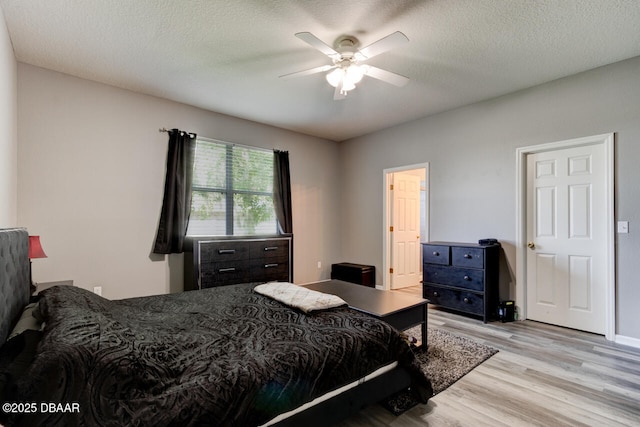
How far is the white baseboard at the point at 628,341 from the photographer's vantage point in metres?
2.80

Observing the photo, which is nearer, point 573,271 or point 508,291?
point 573,271

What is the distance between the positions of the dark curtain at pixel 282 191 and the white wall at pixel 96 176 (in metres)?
1.04

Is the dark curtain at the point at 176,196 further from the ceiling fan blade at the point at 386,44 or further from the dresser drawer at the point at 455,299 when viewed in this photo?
the dresser drawer at the point at 455,299

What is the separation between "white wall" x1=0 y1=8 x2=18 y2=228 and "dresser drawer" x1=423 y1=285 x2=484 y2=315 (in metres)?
4.42

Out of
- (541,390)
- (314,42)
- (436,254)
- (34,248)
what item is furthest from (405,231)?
(34,248)

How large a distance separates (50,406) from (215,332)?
75cm

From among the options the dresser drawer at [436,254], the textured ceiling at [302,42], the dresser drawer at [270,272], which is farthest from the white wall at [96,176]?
the dresser drawer at [436,254]

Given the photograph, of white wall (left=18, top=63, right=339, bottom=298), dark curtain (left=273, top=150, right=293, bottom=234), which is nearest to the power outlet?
dark curtain (left=273, top=150, right=293, bottom=234)

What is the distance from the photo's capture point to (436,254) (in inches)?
157

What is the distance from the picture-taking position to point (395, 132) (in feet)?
16.4

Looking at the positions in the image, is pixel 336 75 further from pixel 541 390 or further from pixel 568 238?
pixel 568 238

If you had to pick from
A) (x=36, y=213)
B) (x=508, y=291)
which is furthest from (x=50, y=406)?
(x=508, y=291)

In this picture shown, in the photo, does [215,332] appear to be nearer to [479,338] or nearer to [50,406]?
[50,406]

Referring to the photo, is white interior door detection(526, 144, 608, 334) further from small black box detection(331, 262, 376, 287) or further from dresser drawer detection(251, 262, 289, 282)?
dresser drawer detection(251, 262, 289, 282)
